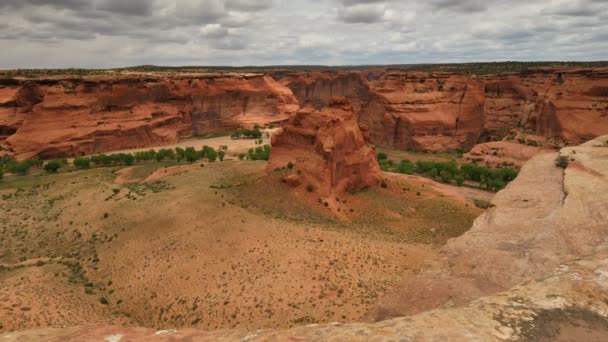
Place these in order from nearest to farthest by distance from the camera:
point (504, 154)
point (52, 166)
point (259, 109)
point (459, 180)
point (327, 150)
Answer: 1. point (327, 150)
2. point (459, 180)
3. point (52, 166)
4. point (504, 154)
5. point (259, 109)

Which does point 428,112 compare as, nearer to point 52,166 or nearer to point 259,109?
point 259,109

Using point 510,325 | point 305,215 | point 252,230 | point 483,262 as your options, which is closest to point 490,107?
point 305,215

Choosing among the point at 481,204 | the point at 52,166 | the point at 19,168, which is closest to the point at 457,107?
the point at 481,204

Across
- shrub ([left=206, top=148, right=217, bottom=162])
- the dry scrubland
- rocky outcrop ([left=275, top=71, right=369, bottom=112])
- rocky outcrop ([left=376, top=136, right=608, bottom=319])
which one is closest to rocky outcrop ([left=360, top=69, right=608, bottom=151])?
shrub ([left=206, top=148, right=217, bottom=162])

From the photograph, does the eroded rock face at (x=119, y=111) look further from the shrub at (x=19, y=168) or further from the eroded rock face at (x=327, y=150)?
the eroded rock face at (x=327, y=150)

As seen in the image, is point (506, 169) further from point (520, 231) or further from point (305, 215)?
point (520, 231)

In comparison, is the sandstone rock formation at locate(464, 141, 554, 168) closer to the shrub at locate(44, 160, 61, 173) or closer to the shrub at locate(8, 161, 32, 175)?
the shrub at locate(44, 160, 61, 173)
